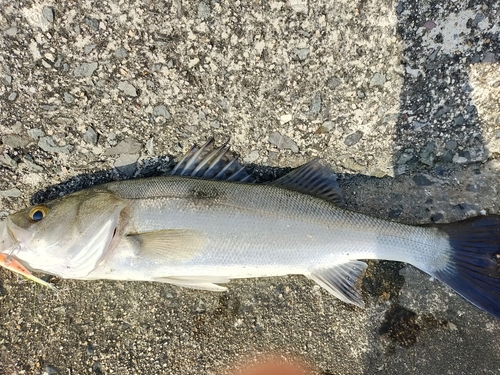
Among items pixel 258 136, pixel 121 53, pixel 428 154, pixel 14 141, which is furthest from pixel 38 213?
pixel 428 154

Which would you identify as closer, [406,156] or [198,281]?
[198,281]

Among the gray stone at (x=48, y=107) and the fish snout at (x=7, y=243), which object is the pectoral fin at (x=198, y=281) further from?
the gray stone at (x=48, y=107)

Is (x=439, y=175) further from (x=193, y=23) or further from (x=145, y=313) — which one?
(x=145, y=313)

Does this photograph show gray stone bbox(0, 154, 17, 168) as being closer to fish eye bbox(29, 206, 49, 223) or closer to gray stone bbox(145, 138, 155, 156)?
fish eye bbox(29, 206, 49, 223)

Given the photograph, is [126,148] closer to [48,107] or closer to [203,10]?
[48,107]

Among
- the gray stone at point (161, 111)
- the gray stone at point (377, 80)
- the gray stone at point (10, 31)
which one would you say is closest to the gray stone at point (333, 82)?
the gray stone at point (377, 80)

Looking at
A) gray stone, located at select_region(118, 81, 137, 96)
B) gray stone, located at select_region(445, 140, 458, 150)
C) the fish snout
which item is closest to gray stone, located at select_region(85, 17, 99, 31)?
gray stone, located at select_region(118, 81, 137, 96)

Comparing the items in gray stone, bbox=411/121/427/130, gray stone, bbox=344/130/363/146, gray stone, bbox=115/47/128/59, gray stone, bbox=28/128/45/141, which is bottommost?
→ gray stone, bbox=28/128/45/141
